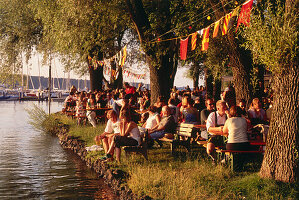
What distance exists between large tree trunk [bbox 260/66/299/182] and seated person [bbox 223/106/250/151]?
820 mm

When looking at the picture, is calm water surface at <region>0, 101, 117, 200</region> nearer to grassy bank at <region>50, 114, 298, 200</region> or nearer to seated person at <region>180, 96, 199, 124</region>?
grassy bank at <region>50, 114, 298, 200</region>

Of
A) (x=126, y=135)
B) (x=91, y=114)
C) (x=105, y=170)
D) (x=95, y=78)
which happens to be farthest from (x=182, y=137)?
(x=95, y=78)

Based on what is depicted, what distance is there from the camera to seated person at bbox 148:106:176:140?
11.1 meters

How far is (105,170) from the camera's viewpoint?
32.6 feet

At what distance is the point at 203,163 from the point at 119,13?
34.5 feet

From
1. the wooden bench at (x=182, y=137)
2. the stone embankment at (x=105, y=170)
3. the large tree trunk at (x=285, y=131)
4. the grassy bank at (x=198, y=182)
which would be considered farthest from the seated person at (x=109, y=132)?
the large tree trunk at (x=285, y=131)

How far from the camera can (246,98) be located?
1252cm

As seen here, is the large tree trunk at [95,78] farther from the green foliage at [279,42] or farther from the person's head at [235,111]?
the green foliage at [279,42]

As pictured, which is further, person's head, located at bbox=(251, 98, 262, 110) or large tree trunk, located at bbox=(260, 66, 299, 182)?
person's head, located at bbox=(251, 98, 262, 110)

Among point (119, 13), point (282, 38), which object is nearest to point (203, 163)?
point (282, 38)

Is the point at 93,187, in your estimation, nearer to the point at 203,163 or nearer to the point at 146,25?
the point at 203,163

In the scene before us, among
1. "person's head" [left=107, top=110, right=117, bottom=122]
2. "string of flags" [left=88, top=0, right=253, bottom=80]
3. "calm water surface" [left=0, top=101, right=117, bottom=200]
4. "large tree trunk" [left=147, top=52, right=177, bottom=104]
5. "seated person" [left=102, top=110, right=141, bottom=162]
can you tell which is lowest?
"calm water surface" [left=0, top=101, right=117, bottom=200]

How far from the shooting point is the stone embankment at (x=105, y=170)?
8.07m

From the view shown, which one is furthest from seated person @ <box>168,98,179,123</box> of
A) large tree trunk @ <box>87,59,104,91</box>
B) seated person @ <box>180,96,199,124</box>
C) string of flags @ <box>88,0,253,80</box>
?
large tree trunk @ <box>87,59,104,91</box>
